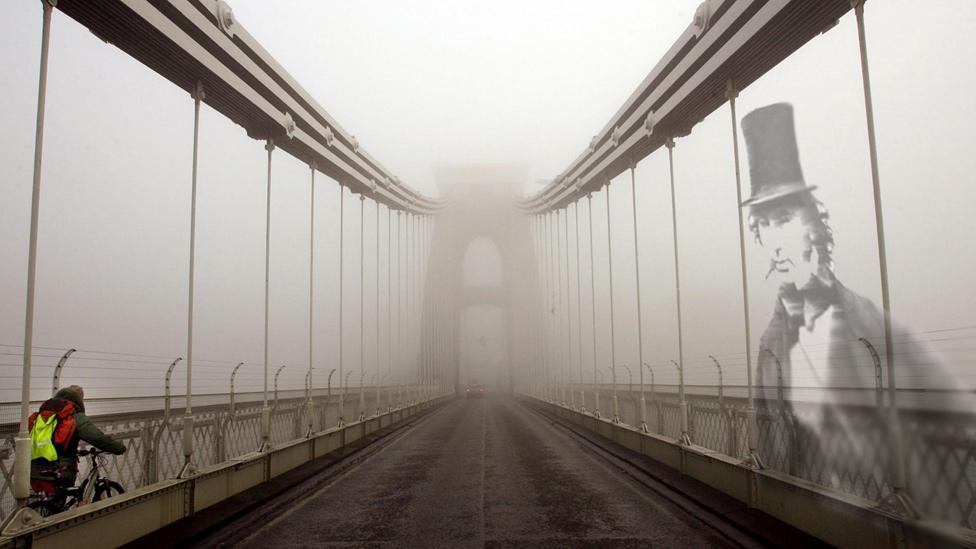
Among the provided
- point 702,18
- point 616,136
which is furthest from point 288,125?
point 702,18

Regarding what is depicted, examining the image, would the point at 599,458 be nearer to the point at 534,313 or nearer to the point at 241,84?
the point at 241,84

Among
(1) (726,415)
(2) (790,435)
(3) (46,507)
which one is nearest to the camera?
(3) (46,507)

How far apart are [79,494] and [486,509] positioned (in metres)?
4.18

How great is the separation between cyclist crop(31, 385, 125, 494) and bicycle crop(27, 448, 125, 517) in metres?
0.07

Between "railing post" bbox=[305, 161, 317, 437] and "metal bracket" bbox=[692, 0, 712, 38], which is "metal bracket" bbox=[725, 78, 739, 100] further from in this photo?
"railing post" bbox=[305, 161, 317, 437]

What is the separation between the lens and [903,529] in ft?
16.6

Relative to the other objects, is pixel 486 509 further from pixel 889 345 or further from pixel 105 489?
pixel 889 345

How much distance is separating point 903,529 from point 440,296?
53486 mm

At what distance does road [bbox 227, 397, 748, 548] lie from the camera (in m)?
6.89

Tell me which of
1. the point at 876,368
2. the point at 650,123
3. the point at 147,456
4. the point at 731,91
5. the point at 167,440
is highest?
the point at 650,123

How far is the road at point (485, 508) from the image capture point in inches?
271

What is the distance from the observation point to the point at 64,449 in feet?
21.0

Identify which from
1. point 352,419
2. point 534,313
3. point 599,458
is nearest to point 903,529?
point 599,458

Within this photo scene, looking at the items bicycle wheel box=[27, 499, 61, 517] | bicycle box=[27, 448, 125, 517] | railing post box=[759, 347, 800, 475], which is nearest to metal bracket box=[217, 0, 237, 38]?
bicycle box=[27, 448, 125, 517]
